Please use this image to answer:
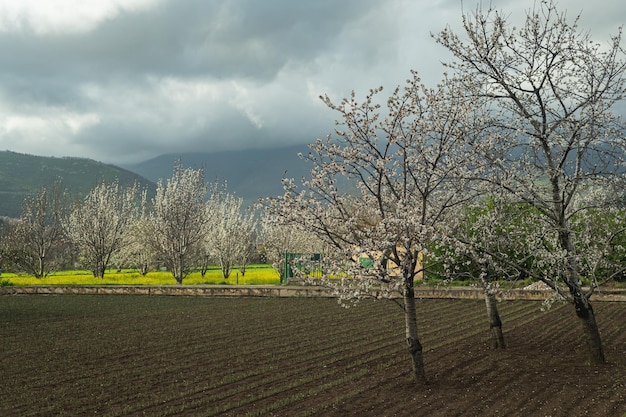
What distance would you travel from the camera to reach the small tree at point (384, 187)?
520 inches

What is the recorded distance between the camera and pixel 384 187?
14703 millimetres

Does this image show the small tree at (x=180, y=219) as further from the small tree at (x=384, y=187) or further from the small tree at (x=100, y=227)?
the small tree at (x=384, y=187)

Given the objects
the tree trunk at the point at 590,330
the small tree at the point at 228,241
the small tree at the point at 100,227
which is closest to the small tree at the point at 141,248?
the small tree at the point at 100,227

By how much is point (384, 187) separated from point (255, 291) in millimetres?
25796

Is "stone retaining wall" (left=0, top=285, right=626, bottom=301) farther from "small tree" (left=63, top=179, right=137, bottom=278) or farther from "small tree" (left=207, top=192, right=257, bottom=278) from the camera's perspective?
"small tree" (left=207, top=192, right=257, bottom=278)

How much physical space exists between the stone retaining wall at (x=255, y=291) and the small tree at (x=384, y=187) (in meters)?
19.8

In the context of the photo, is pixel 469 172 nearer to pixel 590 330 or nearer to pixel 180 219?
pixel 590 330

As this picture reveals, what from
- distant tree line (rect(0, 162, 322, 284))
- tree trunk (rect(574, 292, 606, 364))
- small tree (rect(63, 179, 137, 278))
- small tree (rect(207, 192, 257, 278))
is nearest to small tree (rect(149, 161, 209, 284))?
distant tree line (rect(0, 162, 322, 284))

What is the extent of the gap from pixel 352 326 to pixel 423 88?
38.9 ft

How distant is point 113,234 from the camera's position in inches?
2372

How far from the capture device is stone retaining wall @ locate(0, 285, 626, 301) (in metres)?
32.8

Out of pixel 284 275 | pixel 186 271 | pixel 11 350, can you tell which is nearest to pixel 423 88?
pixel 11 350

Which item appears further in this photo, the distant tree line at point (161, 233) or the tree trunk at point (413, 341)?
the distant tree line at point (161, 233)

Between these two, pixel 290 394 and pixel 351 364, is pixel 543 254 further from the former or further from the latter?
pixel 290 394
